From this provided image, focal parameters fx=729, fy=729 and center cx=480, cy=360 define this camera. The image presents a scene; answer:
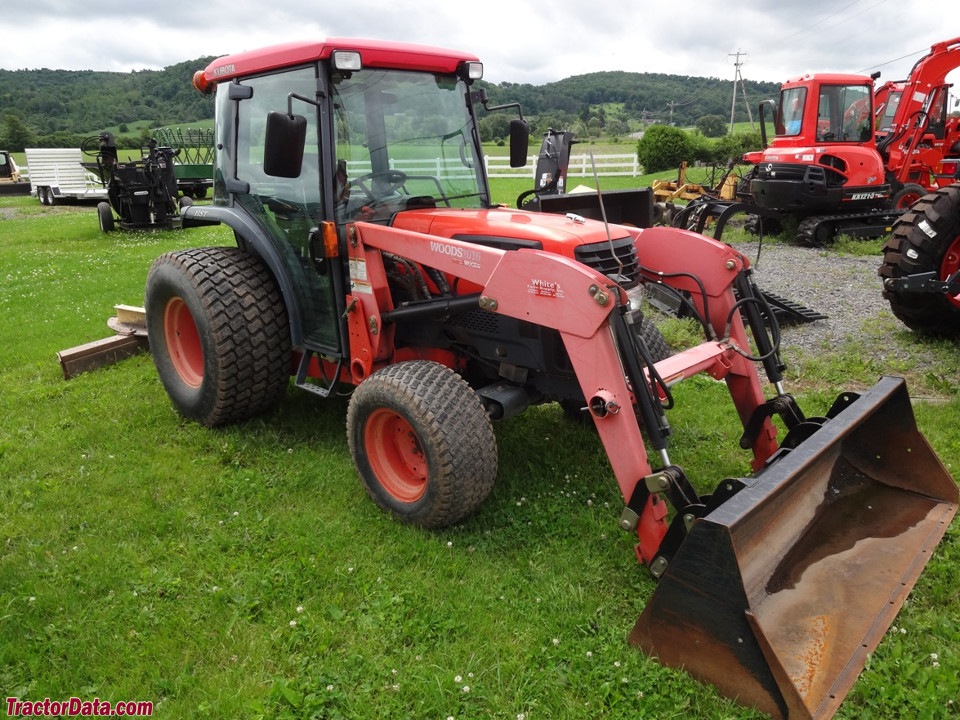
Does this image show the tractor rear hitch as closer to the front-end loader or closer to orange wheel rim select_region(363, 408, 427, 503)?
the front-end loader

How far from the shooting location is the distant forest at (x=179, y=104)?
125 ft

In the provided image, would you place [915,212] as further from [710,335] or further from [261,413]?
[261,413]

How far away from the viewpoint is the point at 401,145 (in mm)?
4281

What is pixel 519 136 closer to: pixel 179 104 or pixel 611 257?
pixel 611 257

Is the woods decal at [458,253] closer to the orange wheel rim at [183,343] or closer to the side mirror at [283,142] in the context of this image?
the side mirror at [283,142]

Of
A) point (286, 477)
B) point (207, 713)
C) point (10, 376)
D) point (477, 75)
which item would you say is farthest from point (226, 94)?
point (207, 713)

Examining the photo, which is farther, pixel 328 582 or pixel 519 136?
pixel 519 136

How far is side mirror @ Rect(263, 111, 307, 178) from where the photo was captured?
342 centimetres

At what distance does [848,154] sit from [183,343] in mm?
10957

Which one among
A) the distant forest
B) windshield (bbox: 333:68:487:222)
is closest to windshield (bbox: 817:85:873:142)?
windshield (bbox: 333:68:487:222)

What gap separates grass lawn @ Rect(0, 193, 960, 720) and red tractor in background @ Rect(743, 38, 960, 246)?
764cm

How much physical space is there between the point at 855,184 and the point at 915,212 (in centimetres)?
636

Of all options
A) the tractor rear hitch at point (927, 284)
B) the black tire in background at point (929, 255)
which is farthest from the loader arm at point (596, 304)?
the black tire in background at point (929, 255)

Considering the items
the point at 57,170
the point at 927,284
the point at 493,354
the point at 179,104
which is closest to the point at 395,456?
the point at 493,354
